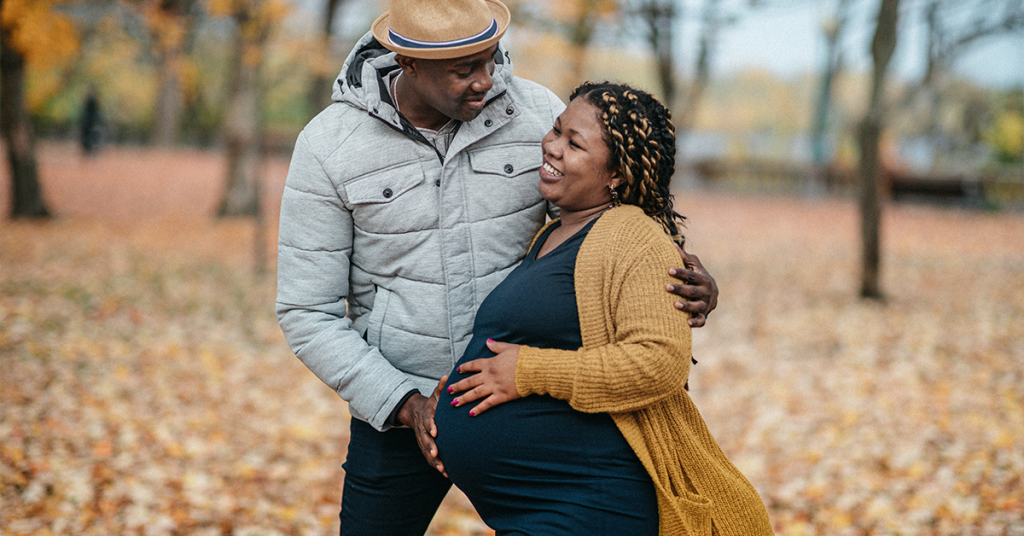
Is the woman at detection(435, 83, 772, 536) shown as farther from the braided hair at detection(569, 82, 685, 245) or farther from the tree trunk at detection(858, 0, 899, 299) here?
the tree trunk at detection(858, 0, 899, 299)

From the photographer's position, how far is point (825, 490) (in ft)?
15.3

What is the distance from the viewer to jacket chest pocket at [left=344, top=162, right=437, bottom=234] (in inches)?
77.4

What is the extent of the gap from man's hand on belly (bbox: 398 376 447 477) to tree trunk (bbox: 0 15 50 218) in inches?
484

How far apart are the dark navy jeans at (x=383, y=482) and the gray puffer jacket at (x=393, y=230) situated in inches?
4.5

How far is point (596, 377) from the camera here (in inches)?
65.0

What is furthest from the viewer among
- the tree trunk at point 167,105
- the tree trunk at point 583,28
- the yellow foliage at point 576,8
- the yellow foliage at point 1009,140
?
the tree trunk at point 167,105

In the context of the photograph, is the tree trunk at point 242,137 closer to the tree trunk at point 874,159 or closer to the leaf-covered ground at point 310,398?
the leaf-covered ground at point 310,398

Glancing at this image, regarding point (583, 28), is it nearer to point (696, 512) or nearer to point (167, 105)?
point (696, 512)

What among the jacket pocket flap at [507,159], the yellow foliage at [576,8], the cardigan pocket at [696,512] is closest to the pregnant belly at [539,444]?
the cardigan pocket at [696,512]

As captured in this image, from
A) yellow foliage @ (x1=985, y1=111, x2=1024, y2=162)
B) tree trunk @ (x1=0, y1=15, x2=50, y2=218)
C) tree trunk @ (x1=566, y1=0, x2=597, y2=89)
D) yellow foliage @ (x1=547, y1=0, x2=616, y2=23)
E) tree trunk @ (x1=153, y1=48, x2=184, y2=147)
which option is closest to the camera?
tree trunk @ (x1=0, y1=15, x2=50, y2=218)

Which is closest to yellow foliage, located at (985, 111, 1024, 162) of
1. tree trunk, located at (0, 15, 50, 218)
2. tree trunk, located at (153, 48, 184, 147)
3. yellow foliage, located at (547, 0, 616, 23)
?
yellow foliage, located at (547, 0, 616, 23)

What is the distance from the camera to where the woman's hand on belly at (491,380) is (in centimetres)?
176

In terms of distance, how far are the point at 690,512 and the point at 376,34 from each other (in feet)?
4.57

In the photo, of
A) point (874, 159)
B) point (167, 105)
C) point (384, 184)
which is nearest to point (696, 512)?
point (384, 184)
